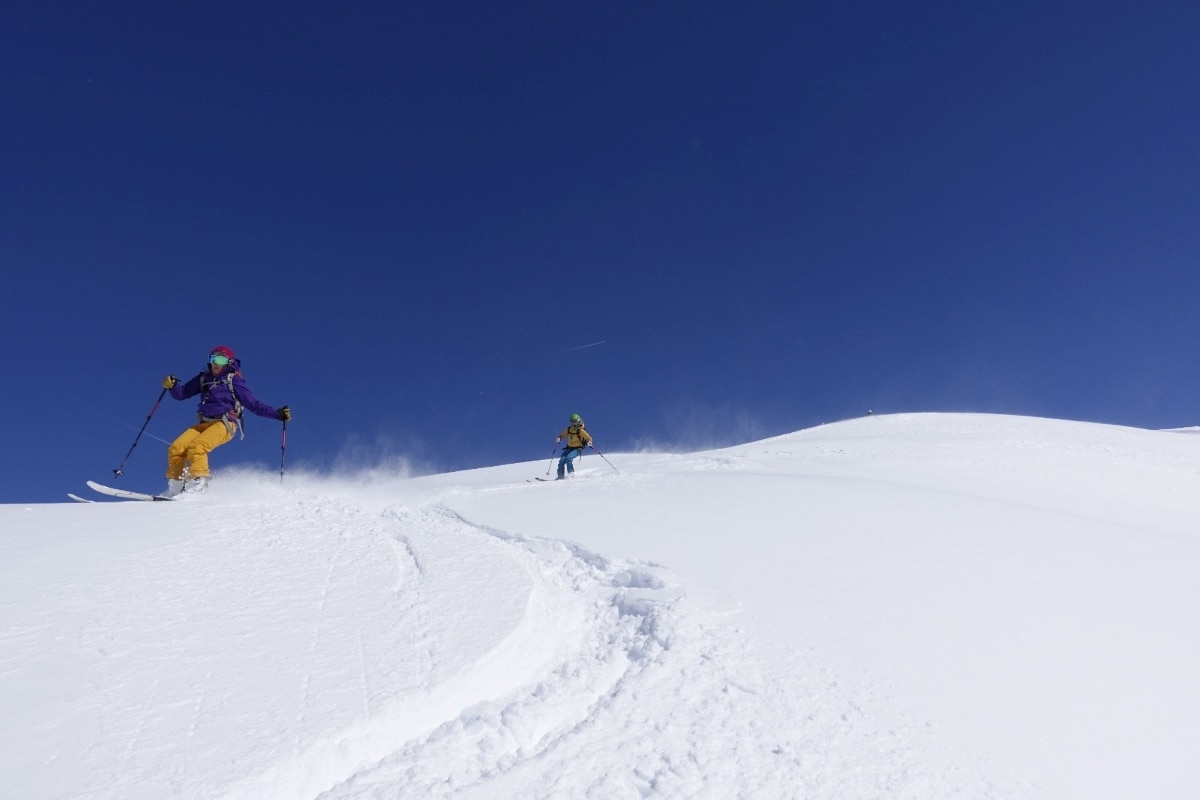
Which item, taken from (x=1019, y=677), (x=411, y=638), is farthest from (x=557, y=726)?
(x=1019, y=677)

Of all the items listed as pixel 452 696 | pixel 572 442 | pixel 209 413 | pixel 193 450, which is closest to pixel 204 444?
pixel 193 450

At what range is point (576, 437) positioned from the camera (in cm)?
1540

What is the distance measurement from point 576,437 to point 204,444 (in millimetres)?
8253

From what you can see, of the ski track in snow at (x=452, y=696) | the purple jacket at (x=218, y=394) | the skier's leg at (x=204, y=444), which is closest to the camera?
the ski track in snow at (x=452, y=696)

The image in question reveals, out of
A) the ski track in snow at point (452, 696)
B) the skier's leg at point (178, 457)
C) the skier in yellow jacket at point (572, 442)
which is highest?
the skier in yellow jacket at point (572, 442)

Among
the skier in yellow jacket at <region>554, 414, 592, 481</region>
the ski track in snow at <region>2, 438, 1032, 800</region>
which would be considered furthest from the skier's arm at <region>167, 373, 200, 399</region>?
the skier in yellow jacket at <region>554, 414, 592, 481</region>

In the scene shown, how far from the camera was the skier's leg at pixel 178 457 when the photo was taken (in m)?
9.07

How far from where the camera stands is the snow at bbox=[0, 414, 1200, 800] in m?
2.74

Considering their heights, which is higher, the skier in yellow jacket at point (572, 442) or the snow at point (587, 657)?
the skier in yellow jacket at point (572, 442)

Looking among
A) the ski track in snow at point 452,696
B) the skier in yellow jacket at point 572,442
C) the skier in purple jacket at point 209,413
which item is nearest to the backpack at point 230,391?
the skier in purple jacket at point 209,413

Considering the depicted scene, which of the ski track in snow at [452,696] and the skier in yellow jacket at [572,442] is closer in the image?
the ski track in snow at [452,696]

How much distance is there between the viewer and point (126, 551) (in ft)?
16.4

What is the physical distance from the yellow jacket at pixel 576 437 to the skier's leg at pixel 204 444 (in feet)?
25.4

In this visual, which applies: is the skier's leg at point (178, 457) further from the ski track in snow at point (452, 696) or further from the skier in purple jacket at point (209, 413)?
the ski track in snow at point (452, 696)
